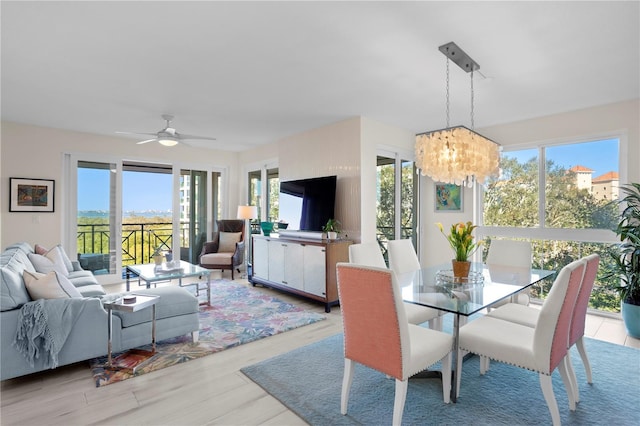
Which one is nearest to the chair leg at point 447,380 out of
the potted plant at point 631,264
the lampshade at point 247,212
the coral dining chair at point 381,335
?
the coral dining chair at point 381,335

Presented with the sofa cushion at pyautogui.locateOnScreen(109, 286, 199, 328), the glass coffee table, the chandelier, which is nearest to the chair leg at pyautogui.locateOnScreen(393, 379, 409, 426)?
the chandelier

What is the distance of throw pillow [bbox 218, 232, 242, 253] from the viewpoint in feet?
20.9

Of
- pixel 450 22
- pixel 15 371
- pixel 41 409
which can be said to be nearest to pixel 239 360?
pixel 41 409

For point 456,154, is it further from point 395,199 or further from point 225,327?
point 225,327

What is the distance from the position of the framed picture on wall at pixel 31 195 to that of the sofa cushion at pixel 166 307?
335 cm

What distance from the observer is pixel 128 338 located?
2709 millimetres

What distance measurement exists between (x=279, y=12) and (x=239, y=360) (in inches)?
106

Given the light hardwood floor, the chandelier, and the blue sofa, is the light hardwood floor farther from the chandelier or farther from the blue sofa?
the chandelier

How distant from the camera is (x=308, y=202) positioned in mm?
4953

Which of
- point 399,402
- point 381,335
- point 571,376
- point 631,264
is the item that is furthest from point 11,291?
point 631,264

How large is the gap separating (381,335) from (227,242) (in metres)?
5.05

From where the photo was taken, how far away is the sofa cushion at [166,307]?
2721 mm

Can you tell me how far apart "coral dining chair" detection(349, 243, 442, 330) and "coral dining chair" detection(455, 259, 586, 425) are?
1.71ft

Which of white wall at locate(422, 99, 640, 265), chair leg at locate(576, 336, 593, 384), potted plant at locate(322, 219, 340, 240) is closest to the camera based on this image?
chair leg at locate(576, 336, 593, 384)
